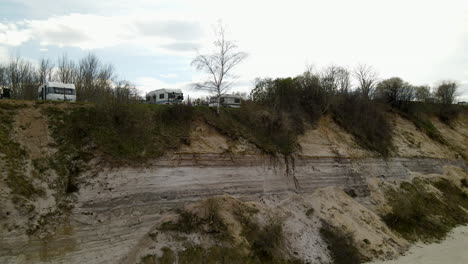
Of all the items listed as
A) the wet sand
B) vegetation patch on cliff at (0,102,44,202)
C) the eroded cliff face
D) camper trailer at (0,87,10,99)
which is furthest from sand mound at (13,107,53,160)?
the wet sand

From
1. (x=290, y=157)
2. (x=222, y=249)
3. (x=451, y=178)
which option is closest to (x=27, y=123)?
(x=222, y=249)

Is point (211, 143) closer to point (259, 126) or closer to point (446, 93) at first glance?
point (259, 126)

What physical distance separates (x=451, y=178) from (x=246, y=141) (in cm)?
2303

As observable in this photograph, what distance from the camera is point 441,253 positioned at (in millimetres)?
19312

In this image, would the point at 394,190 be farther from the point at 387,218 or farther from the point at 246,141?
the point at 246,141

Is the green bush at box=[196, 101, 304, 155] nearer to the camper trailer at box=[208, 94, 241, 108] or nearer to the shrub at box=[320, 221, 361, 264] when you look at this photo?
the camper trailer at box=[208, 94, 241, 108]

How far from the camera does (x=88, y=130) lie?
1620cm

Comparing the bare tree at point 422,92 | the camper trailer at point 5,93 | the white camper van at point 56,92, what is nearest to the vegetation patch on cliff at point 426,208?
the white camper van at point 56,92

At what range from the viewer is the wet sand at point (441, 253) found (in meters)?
17.9

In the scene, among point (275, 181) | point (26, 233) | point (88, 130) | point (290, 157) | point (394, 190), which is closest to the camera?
point (26, 233)

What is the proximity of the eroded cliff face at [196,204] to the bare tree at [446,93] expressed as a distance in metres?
28.6

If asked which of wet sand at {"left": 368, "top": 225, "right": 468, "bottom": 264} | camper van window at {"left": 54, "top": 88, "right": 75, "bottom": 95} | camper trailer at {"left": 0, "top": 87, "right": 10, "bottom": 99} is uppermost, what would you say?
camper van window at {"left": 54, "top": 88, "right": 75, "bottom": 95}

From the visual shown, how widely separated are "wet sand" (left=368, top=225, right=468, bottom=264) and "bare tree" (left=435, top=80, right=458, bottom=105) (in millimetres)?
29221

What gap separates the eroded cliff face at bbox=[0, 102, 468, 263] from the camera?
12.7 metres
